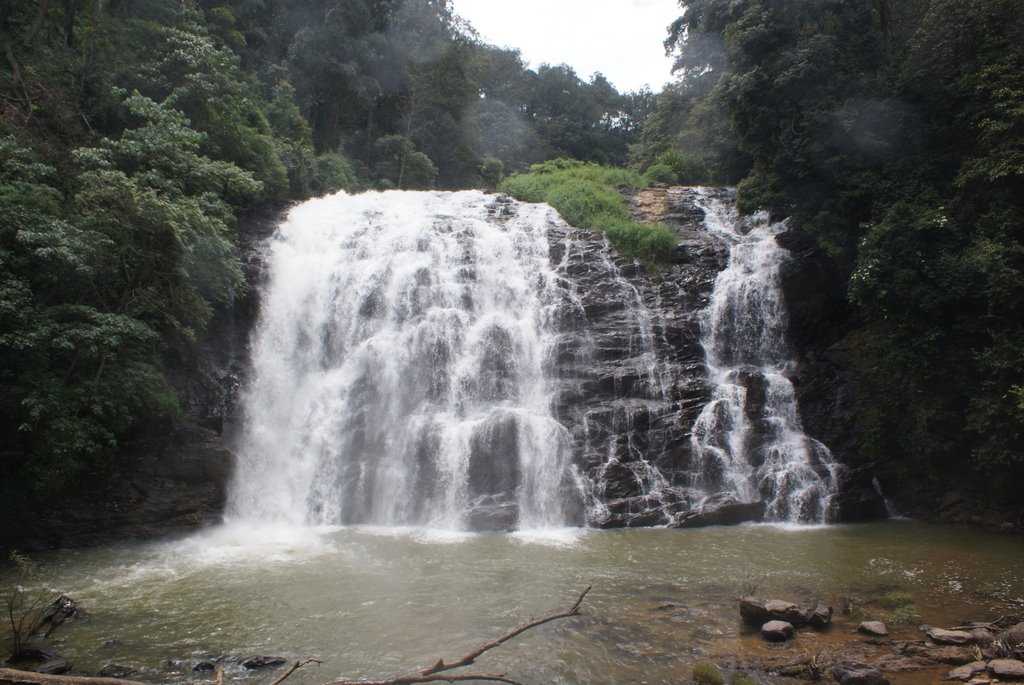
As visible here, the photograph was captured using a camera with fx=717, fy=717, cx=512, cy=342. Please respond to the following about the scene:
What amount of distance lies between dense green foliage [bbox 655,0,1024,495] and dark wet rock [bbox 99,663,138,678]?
1323cm

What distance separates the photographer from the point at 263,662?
6934mm

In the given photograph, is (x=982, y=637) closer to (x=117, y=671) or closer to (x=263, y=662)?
(x=263, y=662)

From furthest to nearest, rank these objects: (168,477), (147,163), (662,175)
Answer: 1. (662,175)
2. (147,163)
3. (168,477)

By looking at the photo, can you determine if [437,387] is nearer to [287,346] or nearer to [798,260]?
[287,346]

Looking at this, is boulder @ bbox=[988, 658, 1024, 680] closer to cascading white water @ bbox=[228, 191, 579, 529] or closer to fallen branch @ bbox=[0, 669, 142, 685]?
fallen branch @ bbox=[0, 669, 142, 685]

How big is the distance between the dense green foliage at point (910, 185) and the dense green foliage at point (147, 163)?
13.3 metres

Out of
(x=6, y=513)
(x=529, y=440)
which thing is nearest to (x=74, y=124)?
(x=6, y=513)

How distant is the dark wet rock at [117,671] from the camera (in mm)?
6582

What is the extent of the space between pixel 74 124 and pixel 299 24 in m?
17.9

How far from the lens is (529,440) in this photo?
14.5 metres

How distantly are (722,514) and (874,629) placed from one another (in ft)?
19.7

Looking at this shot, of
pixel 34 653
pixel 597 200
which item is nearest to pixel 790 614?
pixel 34 653

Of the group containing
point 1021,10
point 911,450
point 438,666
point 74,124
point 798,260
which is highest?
point 1021,10

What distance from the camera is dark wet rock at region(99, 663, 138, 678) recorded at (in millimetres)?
6582
